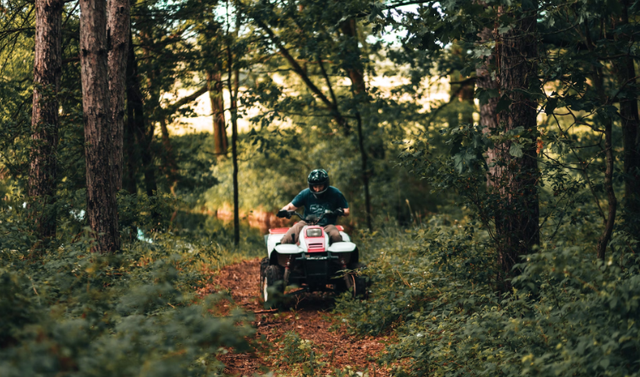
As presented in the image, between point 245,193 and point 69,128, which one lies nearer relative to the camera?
point 69,128

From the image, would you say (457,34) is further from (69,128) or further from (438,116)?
(438,116)

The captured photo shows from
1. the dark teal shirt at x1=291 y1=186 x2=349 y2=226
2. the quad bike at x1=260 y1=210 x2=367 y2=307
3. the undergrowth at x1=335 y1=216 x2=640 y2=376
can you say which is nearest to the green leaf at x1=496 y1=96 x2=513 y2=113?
the undergrowth at x1=335 y1=216 x2=640 y2=376

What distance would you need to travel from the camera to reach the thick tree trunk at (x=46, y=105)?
8289 mm

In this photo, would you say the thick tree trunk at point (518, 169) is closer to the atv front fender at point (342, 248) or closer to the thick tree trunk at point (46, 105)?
the atv front fender at point (342, 248)

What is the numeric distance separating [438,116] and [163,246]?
34.0 ft

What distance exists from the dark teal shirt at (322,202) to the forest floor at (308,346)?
4.08 feet

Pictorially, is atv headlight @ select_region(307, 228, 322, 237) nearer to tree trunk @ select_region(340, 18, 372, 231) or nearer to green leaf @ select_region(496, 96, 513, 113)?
green leaf @ select_region(496, 96, 513, 113)

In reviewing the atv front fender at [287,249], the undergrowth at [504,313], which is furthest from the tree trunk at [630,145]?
the atv front fender at [287,249]

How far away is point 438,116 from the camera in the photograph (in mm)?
16297

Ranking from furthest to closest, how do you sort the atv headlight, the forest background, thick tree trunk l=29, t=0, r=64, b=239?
thick tree trunk l=29, t=0, r=64, b=239 < the atv headlight < the forest background

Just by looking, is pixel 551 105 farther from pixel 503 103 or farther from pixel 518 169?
pixel 518 169

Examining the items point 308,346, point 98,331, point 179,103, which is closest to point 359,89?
point 179,103

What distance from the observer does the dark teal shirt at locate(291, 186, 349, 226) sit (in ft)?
27.4

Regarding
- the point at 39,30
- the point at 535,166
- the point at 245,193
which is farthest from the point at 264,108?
the point at 535,166
